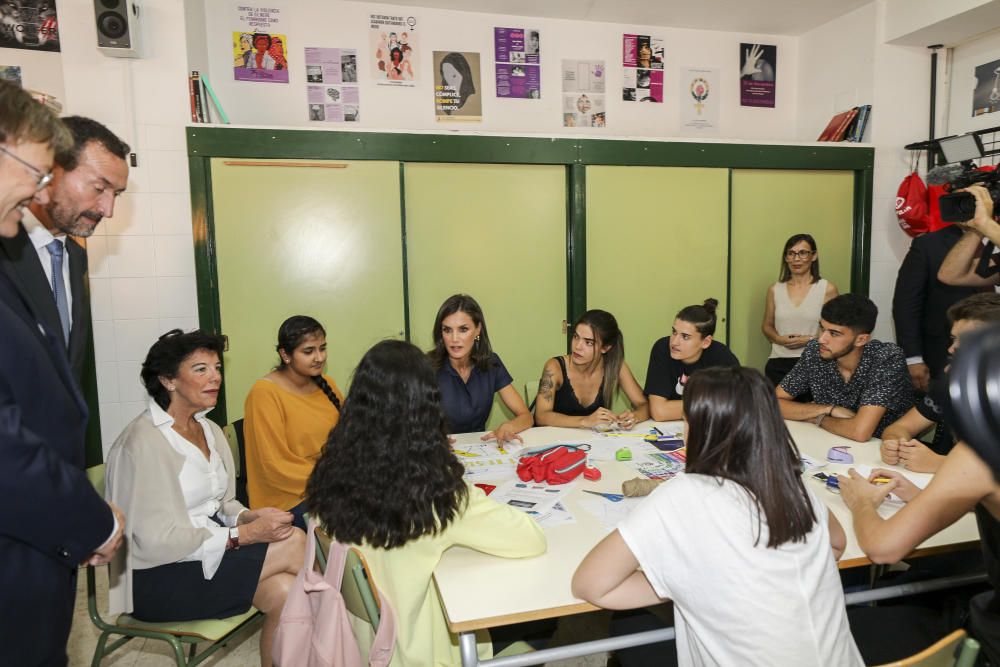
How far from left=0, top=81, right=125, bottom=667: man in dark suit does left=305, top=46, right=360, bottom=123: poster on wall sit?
9.10 feet

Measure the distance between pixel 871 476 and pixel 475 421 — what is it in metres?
1.58

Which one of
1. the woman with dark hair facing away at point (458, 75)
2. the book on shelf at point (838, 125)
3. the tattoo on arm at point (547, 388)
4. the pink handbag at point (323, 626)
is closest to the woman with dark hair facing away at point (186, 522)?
the pink handbag at point (323, 626)

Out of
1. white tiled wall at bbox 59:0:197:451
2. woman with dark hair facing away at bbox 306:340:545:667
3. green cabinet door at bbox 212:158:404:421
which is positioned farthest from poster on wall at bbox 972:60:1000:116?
white tiled wall at bbox 59:0:197:451

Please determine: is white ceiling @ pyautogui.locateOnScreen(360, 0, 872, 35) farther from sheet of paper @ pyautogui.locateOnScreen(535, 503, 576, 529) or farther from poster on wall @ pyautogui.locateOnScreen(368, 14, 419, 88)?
sheet of paper @ pyautogui.locateOnScreen(535, 503, 576, 529)

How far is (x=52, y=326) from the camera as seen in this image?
1.37 meters

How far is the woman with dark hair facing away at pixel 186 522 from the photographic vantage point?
5.58ft

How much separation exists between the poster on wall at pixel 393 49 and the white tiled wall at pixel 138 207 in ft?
3.61

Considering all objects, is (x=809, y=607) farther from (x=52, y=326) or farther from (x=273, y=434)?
(x=273, y=434)

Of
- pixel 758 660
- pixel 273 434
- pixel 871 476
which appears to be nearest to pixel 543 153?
pixel 273 434

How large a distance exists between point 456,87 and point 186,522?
3.17m

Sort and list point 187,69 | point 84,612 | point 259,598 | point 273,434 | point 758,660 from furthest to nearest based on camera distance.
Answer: point 187,69, point 84,612, point 273,434, point 259,598, point 758,660

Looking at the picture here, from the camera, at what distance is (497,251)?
3797mm

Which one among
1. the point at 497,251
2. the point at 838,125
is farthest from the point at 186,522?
the point at 838,125

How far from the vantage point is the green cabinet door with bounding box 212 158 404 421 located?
3375mm
